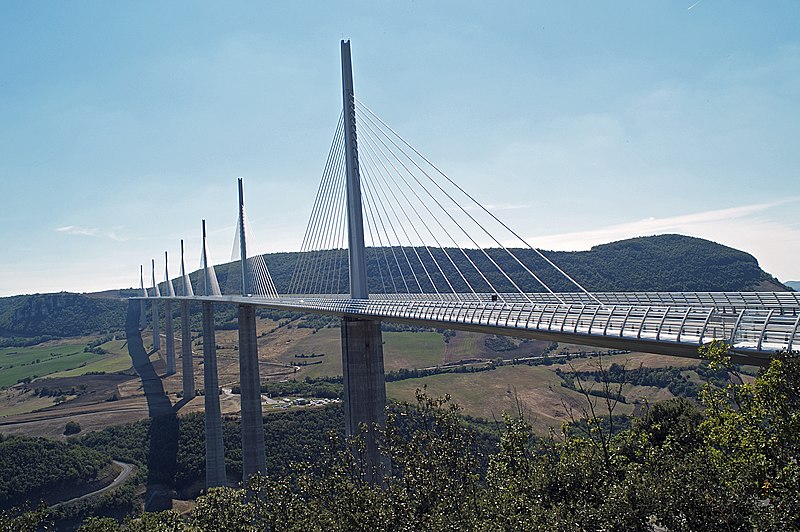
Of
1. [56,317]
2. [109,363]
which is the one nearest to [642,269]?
[109,363]

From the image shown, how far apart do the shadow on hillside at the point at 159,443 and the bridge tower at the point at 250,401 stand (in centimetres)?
920

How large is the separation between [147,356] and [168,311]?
15433 millimetres

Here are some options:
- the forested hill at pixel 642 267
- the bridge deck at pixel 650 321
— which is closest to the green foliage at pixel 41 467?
the forested hill at pixel 642 267

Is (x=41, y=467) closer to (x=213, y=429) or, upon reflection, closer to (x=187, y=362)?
(x=213, y=429)

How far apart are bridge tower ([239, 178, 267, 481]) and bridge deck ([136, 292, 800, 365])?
2223 centimetres

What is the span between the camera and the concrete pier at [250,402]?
3856 cm

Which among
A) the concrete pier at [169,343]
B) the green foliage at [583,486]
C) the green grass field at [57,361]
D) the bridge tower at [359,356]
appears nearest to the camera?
the green foliage at [583,486]

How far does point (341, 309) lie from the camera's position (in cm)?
2475

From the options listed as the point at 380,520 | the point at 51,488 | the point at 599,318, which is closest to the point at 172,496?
the point at 51,488

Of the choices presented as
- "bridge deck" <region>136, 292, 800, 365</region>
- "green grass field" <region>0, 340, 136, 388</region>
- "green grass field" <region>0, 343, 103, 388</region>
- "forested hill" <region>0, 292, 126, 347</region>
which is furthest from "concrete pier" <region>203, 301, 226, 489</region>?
"forested hill" <region>0, 292, 126, 347</region>

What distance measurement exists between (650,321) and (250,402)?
32526mm

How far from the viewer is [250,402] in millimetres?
40375

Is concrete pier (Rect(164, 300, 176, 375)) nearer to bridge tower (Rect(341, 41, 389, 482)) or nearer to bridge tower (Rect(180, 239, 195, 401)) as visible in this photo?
bridge tower (Rect(180, 239, 195, 401))

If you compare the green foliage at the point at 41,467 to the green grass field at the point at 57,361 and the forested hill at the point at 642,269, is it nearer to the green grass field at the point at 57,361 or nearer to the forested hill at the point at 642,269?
the forested hill at the point at 642,269
